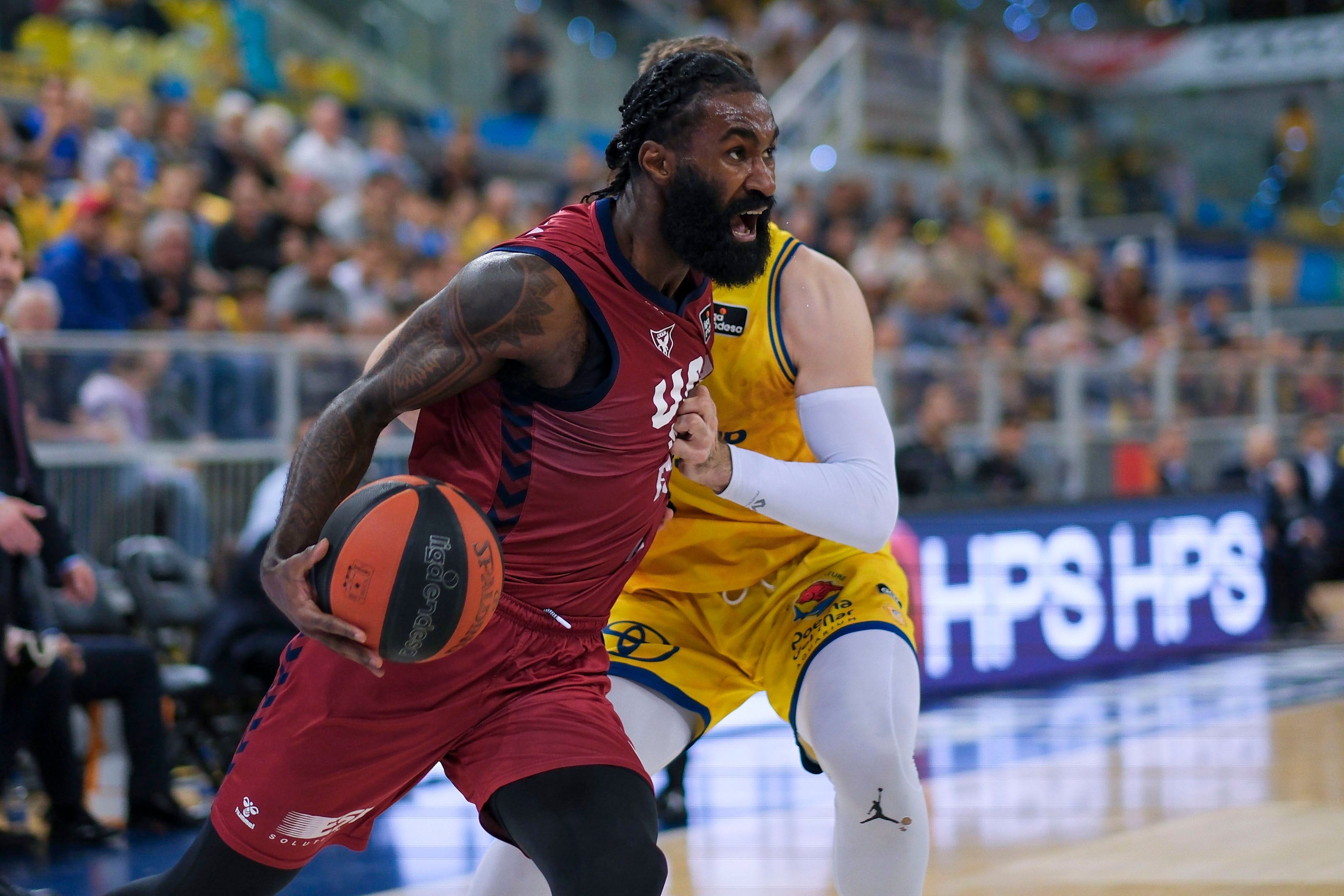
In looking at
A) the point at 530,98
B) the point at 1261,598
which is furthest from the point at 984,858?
the point at 530,98

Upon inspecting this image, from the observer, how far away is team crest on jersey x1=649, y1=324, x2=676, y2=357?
2795 mm

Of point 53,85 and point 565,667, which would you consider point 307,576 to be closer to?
point 565,667

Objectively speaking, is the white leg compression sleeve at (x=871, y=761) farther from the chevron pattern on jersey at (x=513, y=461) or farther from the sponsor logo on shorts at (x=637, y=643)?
the chevron pattern on jersey at (x=513, y=461)

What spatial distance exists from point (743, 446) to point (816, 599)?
41cm

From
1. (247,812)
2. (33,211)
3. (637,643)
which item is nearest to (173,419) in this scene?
(33,211)

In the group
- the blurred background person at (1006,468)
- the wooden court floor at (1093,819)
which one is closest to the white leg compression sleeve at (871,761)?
the wooden court floor at (1093,819)

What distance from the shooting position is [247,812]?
2.63 meters

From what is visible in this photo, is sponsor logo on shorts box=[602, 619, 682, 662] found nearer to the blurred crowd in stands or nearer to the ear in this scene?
the ear

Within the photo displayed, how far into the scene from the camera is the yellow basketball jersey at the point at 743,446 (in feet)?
11.1

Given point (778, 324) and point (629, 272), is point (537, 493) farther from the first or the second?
point (778, 324)

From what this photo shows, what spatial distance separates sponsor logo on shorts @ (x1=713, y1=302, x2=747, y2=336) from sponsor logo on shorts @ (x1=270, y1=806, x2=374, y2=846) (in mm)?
1371

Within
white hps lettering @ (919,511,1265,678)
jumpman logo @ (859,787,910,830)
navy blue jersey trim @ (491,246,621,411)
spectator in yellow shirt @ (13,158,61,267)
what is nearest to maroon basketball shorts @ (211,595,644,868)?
navy blue jersey trim @ (491,246,621,411)

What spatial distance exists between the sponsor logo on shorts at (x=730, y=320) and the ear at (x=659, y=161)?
0.62 meters

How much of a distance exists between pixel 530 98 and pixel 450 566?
14.0m
